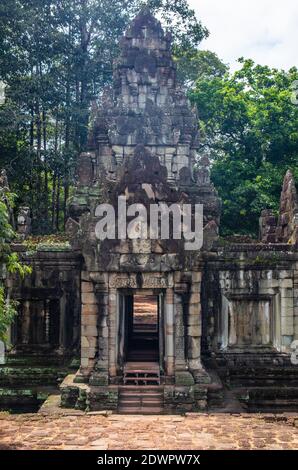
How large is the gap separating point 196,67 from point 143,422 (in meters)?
34.9

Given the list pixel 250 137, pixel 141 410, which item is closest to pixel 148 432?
pixel 141 410

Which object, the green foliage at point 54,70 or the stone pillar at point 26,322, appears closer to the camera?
the stone pillar at point 26,322

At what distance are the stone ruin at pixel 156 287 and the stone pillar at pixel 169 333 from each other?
0.09 ft

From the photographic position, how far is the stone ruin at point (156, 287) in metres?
14.0

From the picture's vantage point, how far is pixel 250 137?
2948 cm

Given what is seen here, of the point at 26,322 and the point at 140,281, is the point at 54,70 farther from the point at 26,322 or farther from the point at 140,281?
the point at 140,281

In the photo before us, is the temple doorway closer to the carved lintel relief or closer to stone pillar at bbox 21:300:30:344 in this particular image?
the carved lintel relief

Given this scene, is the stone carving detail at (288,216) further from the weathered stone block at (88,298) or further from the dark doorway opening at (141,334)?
the weathered stone block at (88,298)

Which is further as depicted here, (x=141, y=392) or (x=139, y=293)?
(x=139, y=293)

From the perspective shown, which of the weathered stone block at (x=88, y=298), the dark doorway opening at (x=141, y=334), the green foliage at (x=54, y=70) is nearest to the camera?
the weathered stone block at (x=88, y=298)

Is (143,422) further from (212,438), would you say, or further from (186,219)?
(186,219)

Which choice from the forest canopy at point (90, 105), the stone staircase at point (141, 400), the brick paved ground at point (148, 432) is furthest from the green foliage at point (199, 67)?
the brick paved ground at point (148, 432)

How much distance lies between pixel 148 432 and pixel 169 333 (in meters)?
3.63

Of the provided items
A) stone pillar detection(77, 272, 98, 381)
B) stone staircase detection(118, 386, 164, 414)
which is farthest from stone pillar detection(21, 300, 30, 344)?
stone staircase detection(118, 386, 164, 414)
